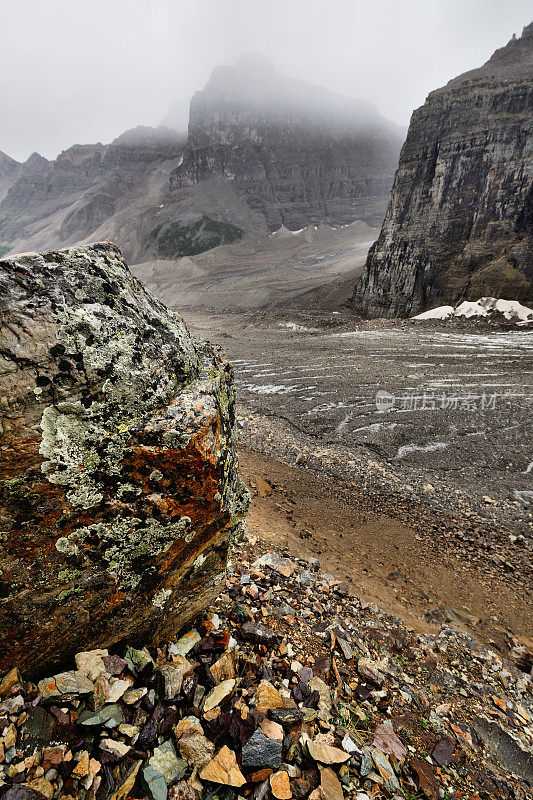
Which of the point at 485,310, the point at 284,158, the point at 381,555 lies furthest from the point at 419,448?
the point at 284,158

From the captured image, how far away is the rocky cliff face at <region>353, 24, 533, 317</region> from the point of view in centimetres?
3409

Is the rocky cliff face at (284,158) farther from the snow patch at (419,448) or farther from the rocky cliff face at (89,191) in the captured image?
the snow patch at (419,448)

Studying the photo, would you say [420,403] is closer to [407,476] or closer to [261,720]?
[407,476]

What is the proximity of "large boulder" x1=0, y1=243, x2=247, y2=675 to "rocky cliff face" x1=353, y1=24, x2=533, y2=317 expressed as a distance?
→ 3938 cm

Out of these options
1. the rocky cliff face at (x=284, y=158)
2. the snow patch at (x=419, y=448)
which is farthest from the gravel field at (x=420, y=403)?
the rocky cliff face at (x=284, y=158)

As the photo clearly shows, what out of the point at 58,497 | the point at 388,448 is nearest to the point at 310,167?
the point at 388,448

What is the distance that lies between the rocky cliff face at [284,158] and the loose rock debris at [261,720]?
12521 centimetres

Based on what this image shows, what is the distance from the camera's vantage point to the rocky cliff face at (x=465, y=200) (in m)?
34.1

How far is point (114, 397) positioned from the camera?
225cm

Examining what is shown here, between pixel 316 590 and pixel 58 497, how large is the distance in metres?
3.60

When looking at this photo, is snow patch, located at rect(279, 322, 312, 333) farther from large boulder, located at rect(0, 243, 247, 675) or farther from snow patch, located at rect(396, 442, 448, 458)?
large boulder, located at rect(0, 243, 247, 675)

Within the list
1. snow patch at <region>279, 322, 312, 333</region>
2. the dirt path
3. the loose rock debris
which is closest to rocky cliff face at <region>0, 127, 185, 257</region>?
snow patch at <region>279, 322, 312, 333</region>

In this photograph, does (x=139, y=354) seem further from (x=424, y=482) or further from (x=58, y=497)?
(x=424, y=482)

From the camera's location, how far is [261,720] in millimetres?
2250
